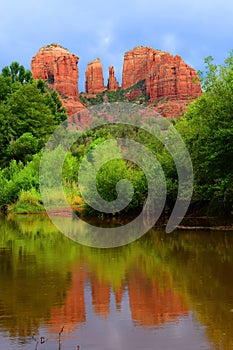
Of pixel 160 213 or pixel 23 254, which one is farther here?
pixel 160 213

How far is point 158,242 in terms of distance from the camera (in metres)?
20.4

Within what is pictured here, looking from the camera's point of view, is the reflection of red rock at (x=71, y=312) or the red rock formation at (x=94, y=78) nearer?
the reflection of red rock at (x=71, y=312)

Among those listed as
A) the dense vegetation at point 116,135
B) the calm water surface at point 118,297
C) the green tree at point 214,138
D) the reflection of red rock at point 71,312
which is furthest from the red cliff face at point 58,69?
the reflection of red rock at point 71,312

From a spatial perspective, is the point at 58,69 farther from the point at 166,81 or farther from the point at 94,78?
the point at 166,81

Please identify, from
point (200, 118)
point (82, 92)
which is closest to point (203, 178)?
point (200, 118)

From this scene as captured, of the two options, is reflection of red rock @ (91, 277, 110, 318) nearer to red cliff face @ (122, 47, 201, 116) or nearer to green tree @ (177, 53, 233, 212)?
green tree @ (177, 53, 233, 212)

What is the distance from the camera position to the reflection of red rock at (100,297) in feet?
31.9

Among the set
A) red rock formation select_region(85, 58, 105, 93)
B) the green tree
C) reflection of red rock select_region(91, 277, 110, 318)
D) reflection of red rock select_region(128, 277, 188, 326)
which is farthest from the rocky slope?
reflection of red rock select_region(128, 277, 188, 326)

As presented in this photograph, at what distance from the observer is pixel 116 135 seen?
7606 cm

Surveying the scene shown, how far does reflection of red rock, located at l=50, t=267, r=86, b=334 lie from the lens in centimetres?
864

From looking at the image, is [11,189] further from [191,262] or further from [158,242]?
[191,262]

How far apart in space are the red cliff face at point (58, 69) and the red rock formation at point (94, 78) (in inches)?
326

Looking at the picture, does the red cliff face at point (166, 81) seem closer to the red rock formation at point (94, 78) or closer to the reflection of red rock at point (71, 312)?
the red rock formation at point (94, 78)

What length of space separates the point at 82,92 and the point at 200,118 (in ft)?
499
